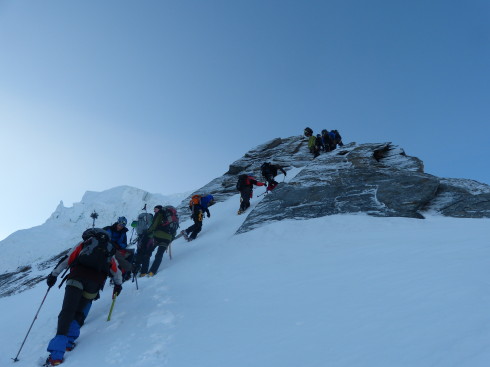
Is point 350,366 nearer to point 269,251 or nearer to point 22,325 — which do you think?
point 269,251

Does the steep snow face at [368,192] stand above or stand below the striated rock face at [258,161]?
below

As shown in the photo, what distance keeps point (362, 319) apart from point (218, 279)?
146 inches

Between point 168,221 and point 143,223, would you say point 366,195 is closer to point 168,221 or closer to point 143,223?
point 168,221

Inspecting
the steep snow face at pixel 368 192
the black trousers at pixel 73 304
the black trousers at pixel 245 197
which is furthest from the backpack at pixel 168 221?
the black trousers at pixel 245 197

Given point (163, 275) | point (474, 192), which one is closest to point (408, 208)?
point (474, 192)

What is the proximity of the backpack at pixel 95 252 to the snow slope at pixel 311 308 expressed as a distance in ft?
3.85

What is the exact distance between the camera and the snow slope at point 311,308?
295 centimetres

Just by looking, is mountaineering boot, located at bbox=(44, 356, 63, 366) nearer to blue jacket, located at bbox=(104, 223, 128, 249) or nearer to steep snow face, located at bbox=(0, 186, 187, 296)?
blue jacket, located at bbox=(104, 223, 128, 249)

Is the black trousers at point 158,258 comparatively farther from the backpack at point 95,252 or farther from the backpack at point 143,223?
the backpack at point 95,252

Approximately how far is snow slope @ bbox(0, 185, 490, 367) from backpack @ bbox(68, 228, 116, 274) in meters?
1.17

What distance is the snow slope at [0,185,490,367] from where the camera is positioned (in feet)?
9.68

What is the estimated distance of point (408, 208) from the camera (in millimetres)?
9539

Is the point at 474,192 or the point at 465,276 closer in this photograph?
the point at 465,276

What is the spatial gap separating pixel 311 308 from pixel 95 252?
403cm
